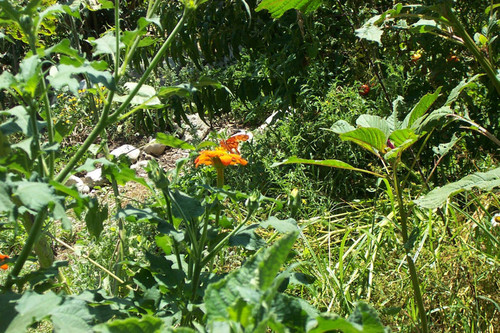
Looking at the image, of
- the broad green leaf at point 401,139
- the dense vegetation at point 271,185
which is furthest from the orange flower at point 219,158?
the broad green leaf at point 401,139

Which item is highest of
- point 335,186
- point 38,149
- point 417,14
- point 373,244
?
point 38,149

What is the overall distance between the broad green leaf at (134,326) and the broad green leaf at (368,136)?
0.70 metres

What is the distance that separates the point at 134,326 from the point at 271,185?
267 centimetres

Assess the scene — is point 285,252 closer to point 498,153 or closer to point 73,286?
point 73,286

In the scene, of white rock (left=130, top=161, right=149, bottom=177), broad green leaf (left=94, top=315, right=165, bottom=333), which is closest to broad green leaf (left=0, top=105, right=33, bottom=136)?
broad green leaf (left=94, top=315, right=165, bottom=333)

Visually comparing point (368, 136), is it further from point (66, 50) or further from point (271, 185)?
point (271, 185)

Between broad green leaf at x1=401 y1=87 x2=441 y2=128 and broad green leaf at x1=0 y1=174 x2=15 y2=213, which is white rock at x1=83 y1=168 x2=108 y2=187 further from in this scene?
broad green leaf at x1=0 y1=174 x2=15 y2=213

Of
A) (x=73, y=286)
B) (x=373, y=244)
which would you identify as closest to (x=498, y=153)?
(x=373, y=244)

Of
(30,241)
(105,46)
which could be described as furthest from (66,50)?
(30,241)

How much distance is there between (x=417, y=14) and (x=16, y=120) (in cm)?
121

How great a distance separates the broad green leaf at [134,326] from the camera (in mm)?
756

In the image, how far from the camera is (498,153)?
114 inches

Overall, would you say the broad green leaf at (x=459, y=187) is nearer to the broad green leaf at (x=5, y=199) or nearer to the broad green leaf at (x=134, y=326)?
the broad green leaf at (x=134, y=326)

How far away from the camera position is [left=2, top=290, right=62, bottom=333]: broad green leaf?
2.79ft
